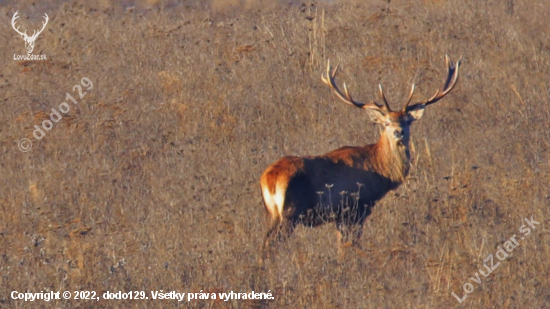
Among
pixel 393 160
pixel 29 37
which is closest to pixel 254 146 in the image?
pixel 393 160

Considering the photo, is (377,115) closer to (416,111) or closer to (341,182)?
(416,111)

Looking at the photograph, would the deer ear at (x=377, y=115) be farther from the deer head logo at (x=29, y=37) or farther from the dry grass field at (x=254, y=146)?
the deer head logo at (x=29, y=37)

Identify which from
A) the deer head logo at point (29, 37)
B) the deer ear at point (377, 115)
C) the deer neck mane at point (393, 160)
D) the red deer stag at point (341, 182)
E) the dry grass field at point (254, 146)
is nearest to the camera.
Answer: the dry grass field at point (254, 146)

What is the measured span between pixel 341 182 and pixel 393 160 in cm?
75

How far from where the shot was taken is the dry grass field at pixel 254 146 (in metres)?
6.36

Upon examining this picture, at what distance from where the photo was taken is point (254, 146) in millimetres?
9891

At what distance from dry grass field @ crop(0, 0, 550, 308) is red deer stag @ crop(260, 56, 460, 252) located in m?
0.18

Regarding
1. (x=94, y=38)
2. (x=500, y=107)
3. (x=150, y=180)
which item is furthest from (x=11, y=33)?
(x=500, y=107)

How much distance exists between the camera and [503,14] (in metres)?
13.2

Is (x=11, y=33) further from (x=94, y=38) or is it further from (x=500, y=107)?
(x=500, y=107)
